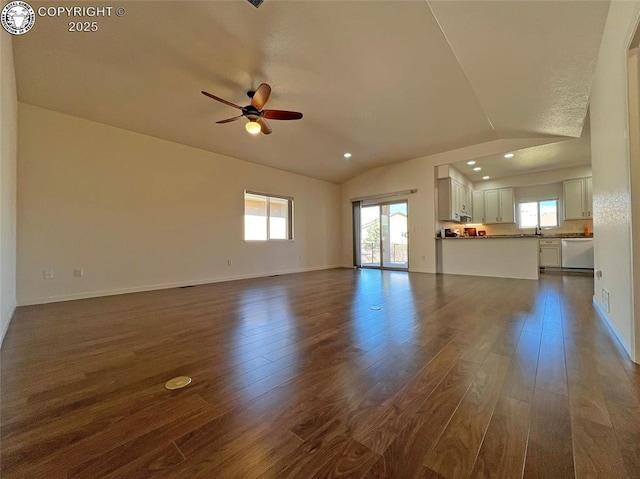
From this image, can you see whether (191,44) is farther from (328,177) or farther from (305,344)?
(328,177)

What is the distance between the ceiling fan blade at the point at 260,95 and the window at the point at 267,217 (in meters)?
2.82

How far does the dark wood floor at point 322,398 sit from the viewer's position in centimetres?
91

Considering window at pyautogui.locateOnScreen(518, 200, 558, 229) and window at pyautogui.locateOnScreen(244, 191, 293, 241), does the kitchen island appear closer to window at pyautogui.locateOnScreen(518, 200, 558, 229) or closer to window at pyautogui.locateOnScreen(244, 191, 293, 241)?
window at pyautogui.locateOnScreen(518, 200, 558, 229)

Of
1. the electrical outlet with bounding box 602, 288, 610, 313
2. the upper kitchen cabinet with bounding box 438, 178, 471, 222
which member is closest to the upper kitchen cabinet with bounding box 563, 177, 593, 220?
the upper kitchen cabinet with bounding box 438, 178, 471, 222

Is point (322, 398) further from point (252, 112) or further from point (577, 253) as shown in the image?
point (577, 253)

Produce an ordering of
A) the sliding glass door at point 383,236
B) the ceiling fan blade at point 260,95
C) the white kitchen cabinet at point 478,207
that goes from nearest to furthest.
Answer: the ceiling fan blade at point 260,95
the sliding glass door at point 383,236
the white kitchen cabinet at point 478,207

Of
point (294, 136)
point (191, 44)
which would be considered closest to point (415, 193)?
point (294, 136)

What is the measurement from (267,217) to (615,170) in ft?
18.5

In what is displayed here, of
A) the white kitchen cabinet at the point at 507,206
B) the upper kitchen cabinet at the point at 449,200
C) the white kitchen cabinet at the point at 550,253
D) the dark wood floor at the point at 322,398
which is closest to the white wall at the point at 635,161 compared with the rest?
the dark wood floor at the point at 322,398

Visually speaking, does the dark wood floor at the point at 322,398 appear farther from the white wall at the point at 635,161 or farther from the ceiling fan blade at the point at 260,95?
the ceiling fan blade at the point at 260,95

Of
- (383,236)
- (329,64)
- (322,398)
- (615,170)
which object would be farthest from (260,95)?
(383,236)

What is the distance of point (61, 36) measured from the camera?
2.57 meters

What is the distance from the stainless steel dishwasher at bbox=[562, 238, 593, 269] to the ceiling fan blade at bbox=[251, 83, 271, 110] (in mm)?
7421

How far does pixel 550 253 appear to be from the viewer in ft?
20.9
